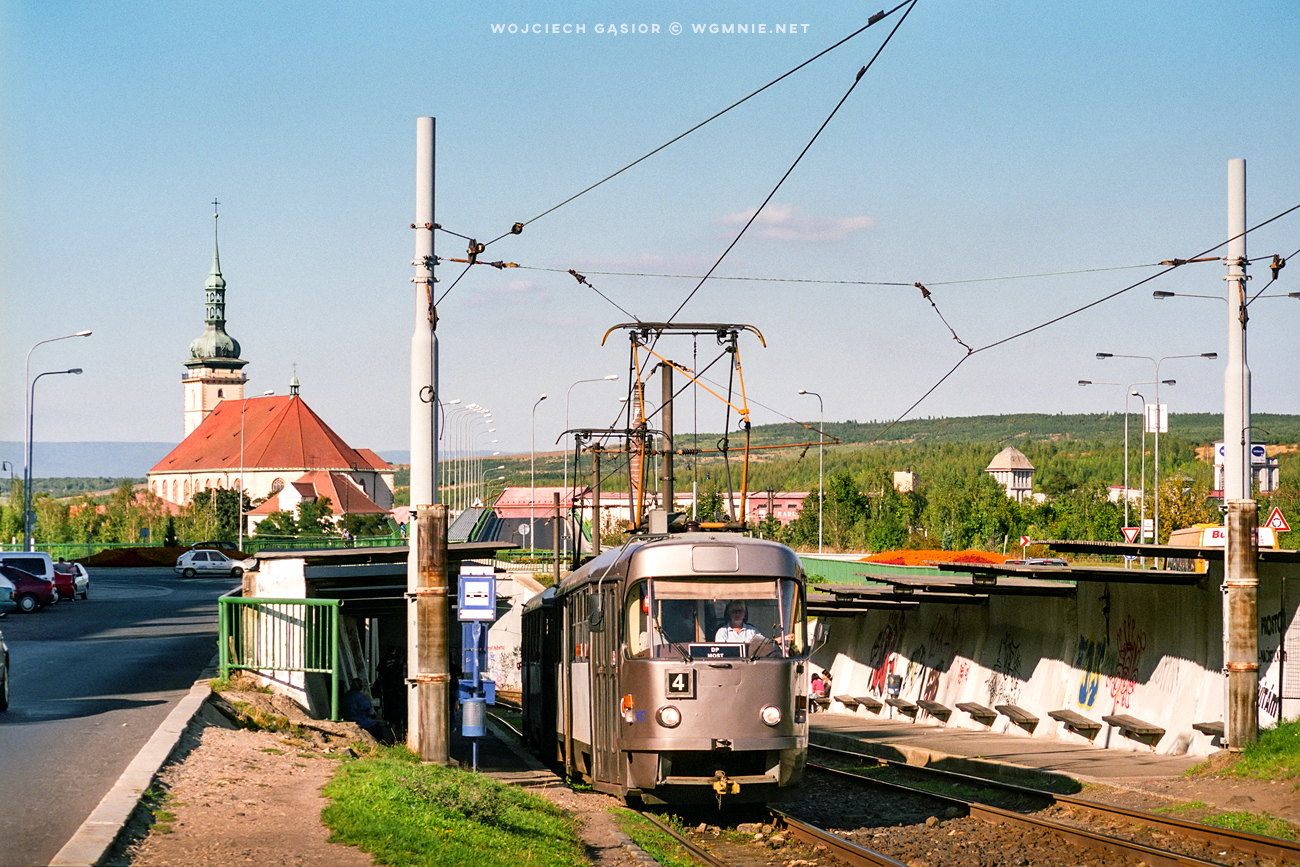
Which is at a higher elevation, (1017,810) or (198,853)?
(198,853)

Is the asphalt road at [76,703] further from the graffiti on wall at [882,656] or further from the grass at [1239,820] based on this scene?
the graffiti on wall at [882,656]

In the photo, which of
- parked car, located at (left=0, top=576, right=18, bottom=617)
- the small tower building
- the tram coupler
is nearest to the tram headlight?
the tram coupler

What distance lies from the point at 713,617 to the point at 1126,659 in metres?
10.2

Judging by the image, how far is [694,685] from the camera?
13812 mm

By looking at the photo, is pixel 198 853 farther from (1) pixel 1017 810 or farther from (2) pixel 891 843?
(1) pixel 1017 810

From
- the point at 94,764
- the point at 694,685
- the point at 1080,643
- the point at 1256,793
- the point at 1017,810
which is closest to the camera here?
the point at 94,764

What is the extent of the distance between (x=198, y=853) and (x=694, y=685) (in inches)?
218

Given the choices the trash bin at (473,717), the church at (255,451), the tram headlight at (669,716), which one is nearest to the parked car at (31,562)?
the trash bin at (473,717)

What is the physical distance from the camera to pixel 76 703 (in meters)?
17.3

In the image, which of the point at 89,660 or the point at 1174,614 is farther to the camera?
→ the point at 89,660

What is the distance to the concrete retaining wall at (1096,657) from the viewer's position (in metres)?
19.1

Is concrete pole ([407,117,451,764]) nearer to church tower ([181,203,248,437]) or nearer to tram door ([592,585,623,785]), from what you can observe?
tram door ([592,585,623,785])

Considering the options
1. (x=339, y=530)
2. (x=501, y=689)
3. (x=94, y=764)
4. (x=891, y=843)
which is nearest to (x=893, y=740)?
(x=891, y=843)

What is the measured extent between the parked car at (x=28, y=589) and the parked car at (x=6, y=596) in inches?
15.2
